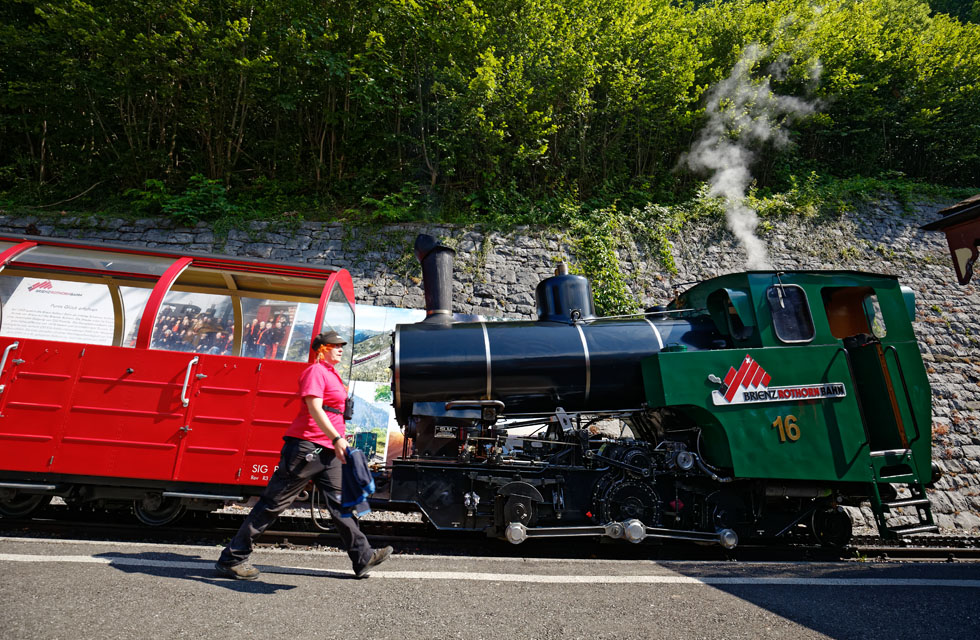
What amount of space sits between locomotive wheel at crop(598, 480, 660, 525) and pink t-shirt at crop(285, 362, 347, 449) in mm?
2493

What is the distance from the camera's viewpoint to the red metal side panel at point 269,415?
4.41 meters

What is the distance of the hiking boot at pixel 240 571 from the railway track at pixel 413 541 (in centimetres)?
142

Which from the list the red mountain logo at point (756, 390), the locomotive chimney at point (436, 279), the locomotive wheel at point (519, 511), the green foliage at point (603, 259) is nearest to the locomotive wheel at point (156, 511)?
the locomotive chimney at point (436, 279)

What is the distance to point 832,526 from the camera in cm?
504

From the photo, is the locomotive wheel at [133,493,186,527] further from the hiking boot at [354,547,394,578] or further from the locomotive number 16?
the locomotive number 16

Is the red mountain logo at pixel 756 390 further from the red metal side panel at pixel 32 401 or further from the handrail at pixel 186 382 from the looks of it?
the red metal side panel at pixel 32 401

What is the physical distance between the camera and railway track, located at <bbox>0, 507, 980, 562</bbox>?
4.48 meters

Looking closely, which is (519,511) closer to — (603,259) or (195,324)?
(195,324)

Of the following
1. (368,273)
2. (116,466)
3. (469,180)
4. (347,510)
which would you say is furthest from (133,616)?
(469,180)

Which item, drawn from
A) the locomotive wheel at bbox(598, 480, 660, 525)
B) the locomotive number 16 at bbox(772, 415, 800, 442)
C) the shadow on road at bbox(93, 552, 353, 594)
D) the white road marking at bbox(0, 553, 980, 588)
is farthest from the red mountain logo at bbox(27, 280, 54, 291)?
the locomotive number 16 at bbox(772, 415, 800, 442)

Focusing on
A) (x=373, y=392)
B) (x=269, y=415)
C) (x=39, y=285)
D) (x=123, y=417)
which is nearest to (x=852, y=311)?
(x=269, y=415)

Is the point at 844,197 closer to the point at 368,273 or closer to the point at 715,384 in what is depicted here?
the point at 715,384

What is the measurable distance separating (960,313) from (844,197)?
3619 millimetres

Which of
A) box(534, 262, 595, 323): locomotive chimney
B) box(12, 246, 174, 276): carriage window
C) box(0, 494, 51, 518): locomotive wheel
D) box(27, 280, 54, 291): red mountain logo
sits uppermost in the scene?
box(12, 246, 174, 276): carriage window
